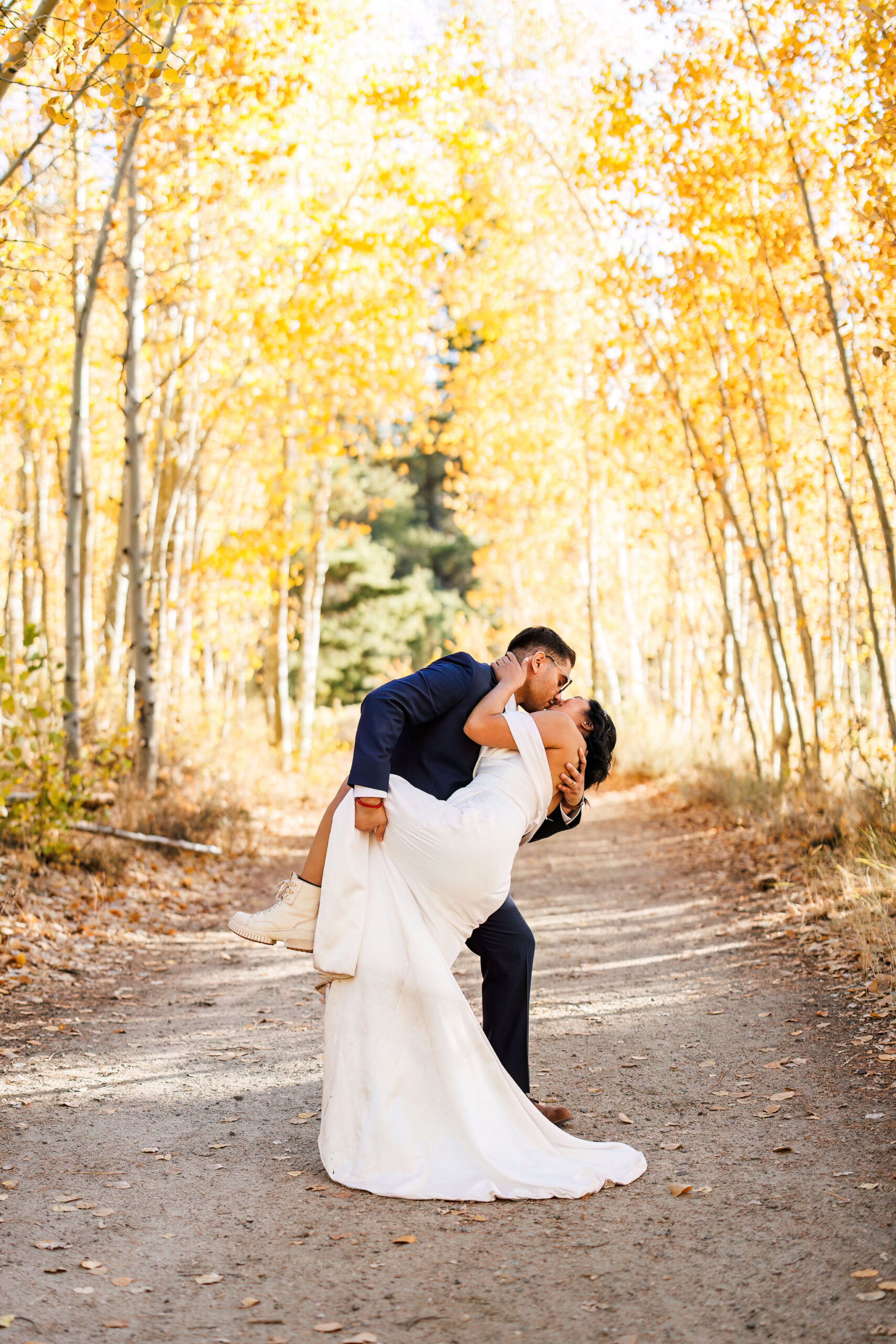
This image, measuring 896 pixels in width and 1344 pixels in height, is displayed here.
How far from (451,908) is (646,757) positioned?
1404 cm

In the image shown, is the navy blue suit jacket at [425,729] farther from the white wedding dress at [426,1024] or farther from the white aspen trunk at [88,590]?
the white aspen trunk at [88,590]

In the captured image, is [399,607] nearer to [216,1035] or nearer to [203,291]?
[203,291]

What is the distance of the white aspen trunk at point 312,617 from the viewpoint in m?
16.7

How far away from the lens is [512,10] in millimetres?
14133

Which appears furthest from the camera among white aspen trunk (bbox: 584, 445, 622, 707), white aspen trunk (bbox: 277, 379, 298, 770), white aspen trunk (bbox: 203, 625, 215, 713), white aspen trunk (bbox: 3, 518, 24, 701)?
white aspen trunk (bbox: 584, 445, 622, 707)

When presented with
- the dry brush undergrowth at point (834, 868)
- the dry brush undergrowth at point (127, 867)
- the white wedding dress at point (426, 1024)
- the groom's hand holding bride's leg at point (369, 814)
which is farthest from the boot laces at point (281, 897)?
the dry brush undergrowth at point (834, 868)

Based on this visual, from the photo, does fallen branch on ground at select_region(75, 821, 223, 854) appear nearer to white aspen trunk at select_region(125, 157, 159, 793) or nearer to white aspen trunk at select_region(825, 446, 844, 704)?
white aspen trunk at select_region(125, 157, 159, 793)

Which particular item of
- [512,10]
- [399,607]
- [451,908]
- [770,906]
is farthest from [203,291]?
[399,607]

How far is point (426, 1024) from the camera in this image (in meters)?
3.62

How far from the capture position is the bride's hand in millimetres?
4105

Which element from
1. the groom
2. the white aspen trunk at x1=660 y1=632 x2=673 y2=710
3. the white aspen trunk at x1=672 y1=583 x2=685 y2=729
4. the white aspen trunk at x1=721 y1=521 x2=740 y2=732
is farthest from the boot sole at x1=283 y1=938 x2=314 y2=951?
the white aspen trunk at x1=660 y1=632 x2=673 y2=710

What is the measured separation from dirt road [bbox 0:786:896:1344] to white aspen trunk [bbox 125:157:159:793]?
3929mm

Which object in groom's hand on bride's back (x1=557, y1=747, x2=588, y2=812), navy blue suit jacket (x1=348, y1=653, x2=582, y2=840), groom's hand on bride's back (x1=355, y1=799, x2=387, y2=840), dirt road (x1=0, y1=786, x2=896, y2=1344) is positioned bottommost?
dirt road (x1=0, y1=786, x2=896, y2=1344)

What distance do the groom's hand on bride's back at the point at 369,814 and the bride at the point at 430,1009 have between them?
0.06 m
